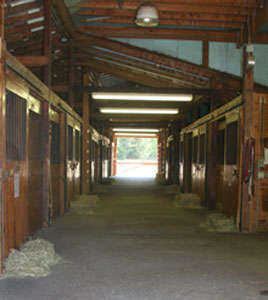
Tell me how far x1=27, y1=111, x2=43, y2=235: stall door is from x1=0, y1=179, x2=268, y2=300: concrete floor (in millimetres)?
276

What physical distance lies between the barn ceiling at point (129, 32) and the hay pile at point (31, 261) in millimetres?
2815

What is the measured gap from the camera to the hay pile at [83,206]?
Answer: 23.3 ft

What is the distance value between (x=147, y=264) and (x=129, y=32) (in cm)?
473

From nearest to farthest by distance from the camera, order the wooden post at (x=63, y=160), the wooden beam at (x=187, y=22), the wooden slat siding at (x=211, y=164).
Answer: the wooden beam at (x=187, y=22) → the wooden post at (x=63, y=160) → the wooden slat siding at (x=211, y=164)

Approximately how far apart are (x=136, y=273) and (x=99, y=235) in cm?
174

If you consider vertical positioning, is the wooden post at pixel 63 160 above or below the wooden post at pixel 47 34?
below

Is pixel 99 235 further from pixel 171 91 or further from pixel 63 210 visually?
pixel 171 91

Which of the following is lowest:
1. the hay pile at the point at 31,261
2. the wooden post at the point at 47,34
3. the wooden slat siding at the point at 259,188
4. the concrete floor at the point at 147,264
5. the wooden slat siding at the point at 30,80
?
the concrete floor at the point at 147,264

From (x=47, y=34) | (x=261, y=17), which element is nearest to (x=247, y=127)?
(x=261, y=17)

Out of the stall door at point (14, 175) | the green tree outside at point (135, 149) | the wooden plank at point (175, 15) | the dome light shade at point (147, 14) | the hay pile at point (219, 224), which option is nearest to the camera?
the stall door at point (14, 175)

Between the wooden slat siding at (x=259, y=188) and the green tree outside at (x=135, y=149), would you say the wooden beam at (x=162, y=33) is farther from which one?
the green tree outside at (x=135, y=149)

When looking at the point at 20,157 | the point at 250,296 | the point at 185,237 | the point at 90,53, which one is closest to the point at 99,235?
the point at 185,237

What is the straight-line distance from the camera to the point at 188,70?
7328 mm

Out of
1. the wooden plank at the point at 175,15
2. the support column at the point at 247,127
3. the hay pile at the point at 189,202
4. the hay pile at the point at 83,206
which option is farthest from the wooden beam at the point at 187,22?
the hay pile at the point at 189,202
